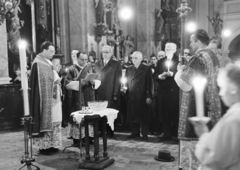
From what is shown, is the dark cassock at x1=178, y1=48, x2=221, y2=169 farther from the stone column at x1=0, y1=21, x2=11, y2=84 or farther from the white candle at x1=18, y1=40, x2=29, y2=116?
the stone column at x1=0, y1=21, x2=11, y2=84

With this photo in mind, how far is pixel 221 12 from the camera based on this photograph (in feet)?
56.6

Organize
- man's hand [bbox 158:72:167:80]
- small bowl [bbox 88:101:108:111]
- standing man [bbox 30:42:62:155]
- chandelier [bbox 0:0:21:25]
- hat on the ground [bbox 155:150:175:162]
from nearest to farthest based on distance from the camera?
1. small bowl [bbox 88:101:108:111]
2. hat on the ground [bbox 155:150:175:162]
3. standing man [bbox 30:42:62:155]
4. man's hand [bbox 158:72:167:80]
5. chandelier [bbox 0:0:21:25]

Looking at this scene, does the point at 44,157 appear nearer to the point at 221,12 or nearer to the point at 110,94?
the point at 110,94

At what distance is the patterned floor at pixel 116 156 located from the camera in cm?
450

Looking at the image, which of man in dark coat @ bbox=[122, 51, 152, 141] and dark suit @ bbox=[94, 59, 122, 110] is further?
dark suit @ bbox=[94, 59, 122, 110]

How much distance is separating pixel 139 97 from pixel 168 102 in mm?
603

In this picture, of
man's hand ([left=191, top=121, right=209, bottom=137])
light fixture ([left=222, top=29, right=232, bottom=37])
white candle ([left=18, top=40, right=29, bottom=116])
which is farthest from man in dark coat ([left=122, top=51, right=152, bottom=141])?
light fixture ([left=222, top=29, right=232, bottom=37])

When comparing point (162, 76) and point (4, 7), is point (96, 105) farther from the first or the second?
point (4, 7)

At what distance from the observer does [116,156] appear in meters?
5.00

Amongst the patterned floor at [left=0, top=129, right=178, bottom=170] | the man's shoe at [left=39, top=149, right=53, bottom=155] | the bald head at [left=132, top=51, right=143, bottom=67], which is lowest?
the patterned floor at [left=0, top=129, right=178, bottom=170]

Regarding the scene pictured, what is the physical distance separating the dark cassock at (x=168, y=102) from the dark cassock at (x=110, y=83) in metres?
0.83

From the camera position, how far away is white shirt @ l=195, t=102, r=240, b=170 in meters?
1.49

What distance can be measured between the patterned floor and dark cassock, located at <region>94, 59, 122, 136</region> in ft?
2.62

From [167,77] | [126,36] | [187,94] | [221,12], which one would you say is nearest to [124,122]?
[167,77]
